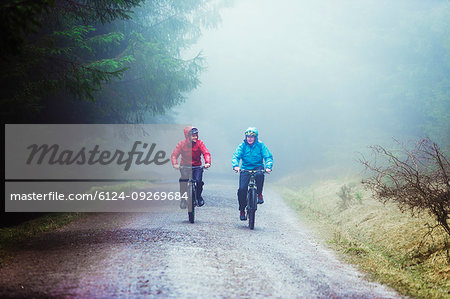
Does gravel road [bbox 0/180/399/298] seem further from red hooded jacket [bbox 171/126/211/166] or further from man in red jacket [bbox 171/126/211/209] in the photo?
red hooded jacket [bbox 171/126/211/166]

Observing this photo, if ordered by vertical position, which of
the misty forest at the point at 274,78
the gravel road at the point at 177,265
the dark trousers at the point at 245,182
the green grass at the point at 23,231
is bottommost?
the gravel road at the point at 177,265

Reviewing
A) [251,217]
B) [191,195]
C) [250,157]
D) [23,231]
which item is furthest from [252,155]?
[23,231]

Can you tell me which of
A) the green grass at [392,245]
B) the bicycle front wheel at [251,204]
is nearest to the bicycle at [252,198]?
the bicycle front wheel at [251,204]

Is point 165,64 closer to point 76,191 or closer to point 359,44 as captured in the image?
point 76,191

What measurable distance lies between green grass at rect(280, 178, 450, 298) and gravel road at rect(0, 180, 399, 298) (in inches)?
16.6

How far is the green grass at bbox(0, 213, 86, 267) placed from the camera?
6910 millimetres

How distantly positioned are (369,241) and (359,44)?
33.7 m

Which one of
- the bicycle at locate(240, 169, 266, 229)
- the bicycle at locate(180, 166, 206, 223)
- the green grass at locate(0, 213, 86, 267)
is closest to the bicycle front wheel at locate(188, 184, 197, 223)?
the bicycle at locate(180, 166, 206, 223)

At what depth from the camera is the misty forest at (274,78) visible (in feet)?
26.8

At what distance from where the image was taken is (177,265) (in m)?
5.98

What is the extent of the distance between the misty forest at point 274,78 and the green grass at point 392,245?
1.16 ft

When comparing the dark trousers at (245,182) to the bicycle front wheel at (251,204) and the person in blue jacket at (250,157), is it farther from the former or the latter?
the bicycle front wheel at (251,204)

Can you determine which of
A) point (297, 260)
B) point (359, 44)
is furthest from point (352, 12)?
point (297, 260)

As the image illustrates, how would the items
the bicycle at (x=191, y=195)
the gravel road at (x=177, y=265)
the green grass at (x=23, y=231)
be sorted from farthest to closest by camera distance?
the bicycle at (x=191, y=195) → the green grass at (x=23, y=231) → the gravel road at (x=177, y=265)
